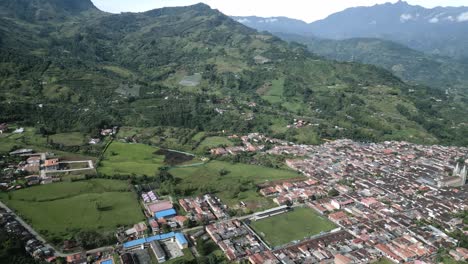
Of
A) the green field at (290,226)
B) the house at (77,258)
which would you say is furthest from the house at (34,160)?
the green field at (290,226)

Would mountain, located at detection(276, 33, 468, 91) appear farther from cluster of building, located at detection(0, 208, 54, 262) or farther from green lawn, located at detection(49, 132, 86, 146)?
cluster of building, located at detection(0, 208, 54, 262)

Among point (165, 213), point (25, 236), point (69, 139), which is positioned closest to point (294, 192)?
point (165, 213)

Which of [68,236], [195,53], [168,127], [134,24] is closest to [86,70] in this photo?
[168,127]

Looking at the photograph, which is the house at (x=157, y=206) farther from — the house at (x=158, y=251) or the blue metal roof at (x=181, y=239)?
the house at (x=158, y=251)

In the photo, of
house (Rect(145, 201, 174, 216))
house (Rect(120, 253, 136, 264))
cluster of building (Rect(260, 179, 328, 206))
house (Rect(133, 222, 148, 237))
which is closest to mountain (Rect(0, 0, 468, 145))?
cluster of building (Rect(260, 179, 328, 206))

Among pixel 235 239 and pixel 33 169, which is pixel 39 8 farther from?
pixel 235 239
